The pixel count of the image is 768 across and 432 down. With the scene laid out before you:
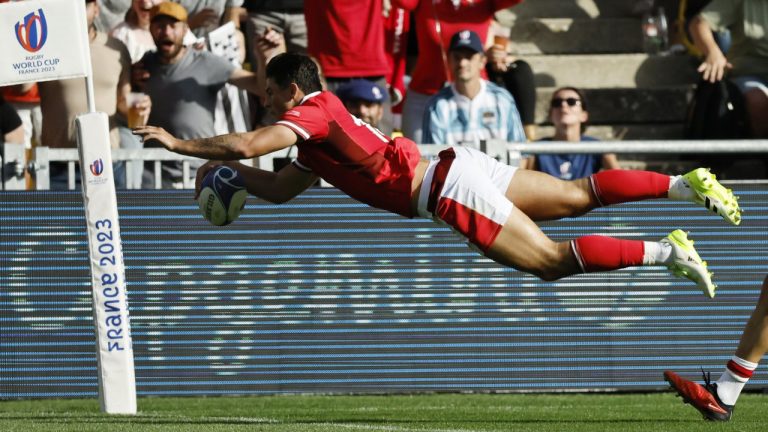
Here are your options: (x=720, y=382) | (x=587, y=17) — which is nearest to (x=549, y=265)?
(x=720, y=382)

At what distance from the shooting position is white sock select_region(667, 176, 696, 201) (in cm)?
873

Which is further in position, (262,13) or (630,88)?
(630,88)

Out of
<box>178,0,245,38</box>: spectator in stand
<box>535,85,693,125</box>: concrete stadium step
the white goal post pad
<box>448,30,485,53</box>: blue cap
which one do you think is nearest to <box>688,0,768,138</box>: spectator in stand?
<box>535,85,693,125</box>: concrete stadium step

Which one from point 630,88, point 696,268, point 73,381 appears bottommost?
point 73,381

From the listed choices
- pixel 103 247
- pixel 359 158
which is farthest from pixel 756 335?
pixel 103 247

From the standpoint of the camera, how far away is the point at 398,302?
10797 millimetres

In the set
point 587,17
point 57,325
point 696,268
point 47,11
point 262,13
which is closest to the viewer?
point 696,268

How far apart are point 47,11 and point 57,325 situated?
228 cm

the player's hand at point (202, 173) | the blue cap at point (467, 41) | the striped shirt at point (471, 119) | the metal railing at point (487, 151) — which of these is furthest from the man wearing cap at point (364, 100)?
the player's hand at point (202, 173)

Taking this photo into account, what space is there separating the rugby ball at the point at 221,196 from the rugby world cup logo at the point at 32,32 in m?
1.75

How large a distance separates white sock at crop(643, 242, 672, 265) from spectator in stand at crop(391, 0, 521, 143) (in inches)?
200

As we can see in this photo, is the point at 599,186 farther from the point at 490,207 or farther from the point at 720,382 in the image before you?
the point at 720,382

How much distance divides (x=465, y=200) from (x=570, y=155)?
11.3 feet

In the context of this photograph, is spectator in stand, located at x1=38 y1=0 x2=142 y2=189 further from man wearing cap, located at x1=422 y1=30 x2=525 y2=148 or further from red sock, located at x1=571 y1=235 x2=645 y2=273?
red sock, located at x1=571 y1=235 x2=645 y2=273
